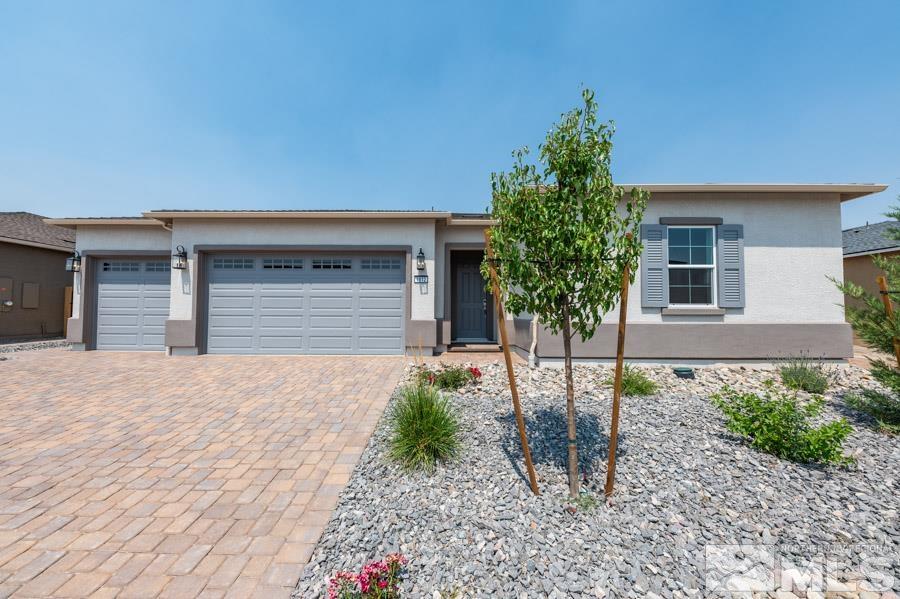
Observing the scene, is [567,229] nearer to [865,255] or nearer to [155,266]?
[155,266]

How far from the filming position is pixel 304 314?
30.1 feet

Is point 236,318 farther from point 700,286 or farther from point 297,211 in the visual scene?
point 700,286

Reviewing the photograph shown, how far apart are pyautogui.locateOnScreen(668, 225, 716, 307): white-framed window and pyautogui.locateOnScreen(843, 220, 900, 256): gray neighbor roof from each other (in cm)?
735

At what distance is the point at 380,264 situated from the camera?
30.5ft

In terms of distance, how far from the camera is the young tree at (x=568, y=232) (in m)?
2.58

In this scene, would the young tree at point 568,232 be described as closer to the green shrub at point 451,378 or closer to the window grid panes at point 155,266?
the green shrub at point 451,378

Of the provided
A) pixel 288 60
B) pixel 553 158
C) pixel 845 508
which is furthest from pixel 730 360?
pixel 288 60

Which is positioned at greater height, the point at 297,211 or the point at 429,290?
the point at 297,211

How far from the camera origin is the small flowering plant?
5.89ft

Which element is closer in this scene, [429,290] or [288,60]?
[288,60]

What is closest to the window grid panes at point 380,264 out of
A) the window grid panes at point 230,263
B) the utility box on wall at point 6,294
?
the window grid panes at point 230,263

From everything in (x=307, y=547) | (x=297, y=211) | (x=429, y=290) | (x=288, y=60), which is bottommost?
(x=307, y=547)

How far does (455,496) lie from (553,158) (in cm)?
265

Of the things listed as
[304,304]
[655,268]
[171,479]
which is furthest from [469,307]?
[171,479]
